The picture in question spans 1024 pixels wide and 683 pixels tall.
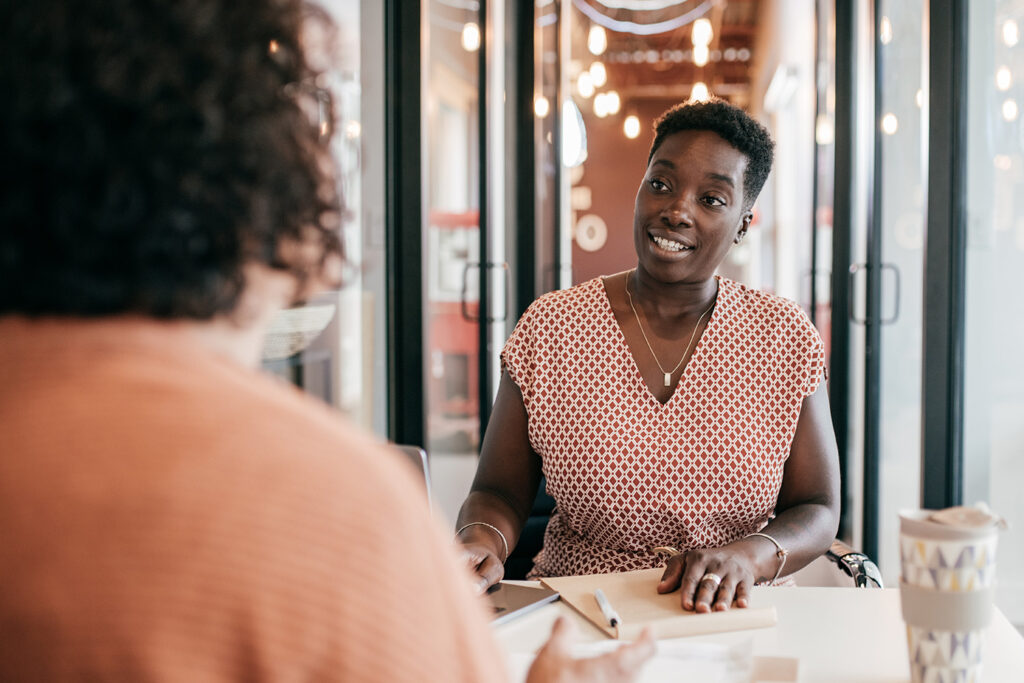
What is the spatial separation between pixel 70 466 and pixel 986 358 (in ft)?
9.19

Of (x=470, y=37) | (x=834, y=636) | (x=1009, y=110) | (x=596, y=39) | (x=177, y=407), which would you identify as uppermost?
(x=596, y=39)

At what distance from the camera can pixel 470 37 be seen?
356 centimetres

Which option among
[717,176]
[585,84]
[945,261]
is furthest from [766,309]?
[585,84]

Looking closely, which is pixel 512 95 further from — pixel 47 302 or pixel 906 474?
pixel 47 302

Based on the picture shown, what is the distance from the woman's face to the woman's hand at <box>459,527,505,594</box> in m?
0.65

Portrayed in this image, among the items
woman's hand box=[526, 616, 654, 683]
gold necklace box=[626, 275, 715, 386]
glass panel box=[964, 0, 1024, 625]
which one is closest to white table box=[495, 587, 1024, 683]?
woman's hand box=[526, 616, 654, 683]

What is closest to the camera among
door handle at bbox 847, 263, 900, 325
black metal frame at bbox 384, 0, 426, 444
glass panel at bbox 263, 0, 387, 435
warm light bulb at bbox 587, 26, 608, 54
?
glass panel at bbox 263, 0, 387, 435

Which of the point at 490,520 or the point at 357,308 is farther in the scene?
the point at 357,308

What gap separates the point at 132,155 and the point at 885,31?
3356 mm

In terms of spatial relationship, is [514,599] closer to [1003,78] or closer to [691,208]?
[691,208]

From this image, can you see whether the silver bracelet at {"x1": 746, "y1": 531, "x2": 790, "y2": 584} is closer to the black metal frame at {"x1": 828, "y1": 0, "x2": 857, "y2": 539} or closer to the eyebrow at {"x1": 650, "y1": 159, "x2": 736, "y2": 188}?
the eyebrow at {"x1": 650, "y1": 159, "x2": 736, "y2": 188}

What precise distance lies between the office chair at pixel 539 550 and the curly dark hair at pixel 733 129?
28.7 inches

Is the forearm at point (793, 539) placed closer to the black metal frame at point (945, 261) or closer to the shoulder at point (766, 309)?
the shoulder at point (766, 309)

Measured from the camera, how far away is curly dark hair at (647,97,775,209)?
1.73 meters
